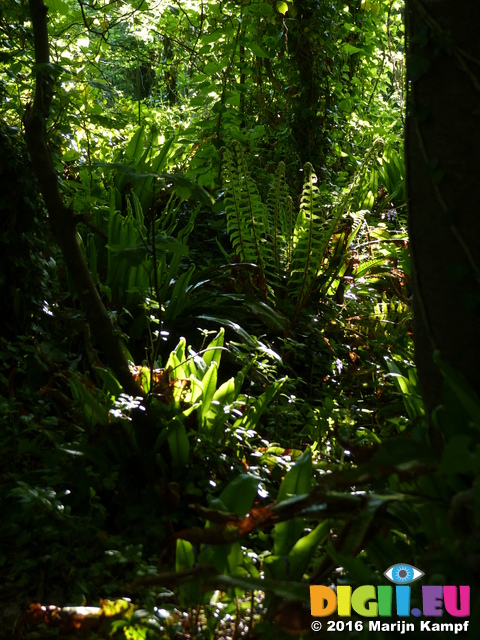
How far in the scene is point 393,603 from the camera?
1.53m

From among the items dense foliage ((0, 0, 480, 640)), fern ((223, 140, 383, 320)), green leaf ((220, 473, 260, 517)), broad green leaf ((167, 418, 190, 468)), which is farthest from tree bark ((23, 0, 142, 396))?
fern ((223, 140, 383, 320))

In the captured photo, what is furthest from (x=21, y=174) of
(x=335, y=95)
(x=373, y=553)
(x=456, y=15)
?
(x=335, y=95)

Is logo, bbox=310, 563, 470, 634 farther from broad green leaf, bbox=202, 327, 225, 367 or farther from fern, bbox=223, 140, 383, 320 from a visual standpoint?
fern, bbox=223, 140, 383, 320

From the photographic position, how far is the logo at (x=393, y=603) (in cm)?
145

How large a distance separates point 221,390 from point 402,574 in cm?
128

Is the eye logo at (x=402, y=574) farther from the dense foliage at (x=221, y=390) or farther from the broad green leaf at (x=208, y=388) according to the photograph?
the broad green leaf at (x=208, y=388)

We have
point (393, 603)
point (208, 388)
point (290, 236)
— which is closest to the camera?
point (393, 603)

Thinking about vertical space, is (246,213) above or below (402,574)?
above

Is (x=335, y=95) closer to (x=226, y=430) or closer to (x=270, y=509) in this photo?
(x=226, y=430)

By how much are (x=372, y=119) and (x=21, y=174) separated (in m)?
4.79

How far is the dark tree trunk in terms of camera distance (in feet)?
5.72

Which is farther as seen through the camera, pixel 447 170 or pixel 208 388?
pixel 208 388

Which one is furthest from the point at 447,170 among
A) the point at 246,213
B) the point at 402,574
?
the point at 246,213

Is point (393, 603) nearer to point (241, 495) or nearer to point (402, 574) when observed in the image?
point (402, 574)
